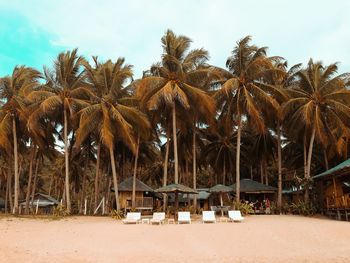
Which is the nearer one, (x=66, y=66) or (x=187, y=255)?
(x=187, y=255)

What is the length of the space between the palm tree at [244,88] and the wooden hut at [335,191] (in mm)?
5894

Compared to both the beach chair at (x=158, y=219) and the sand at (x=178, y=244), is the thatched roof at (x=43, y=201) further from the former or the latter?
the sand at (x=178, y=244)

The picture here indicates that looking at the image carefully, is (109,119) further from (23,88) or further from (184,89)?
(23,88)

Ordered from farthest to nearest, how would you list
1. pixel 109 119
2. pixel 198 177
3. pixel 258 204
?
pixel 198 177, pixel 258 204, pixel 109 119

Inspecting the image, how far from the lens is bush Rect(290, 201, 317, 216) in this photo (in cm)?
2578

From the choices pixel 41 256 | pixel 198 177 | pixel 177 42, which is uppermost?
pixel 177 42

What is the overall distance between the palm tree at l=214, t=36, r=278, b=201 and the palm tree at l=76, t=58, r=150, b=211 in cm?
689

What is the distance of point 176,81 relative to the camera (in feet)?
88.6

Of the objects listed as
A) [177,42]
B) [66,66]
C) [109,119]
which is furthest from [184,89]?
[66,66]

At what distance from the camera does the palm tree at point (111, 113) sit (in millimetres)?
25922

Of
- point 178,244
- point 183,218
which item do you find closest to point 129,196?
point 183,218

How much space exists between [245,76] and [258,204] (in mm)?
14061

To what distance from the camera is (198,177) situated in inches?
2269

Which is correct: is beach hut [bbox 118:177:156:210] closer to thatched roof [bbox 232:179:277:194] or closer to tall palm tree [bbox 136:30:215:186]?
tall palm tree [bbox 136:30:215:186]
